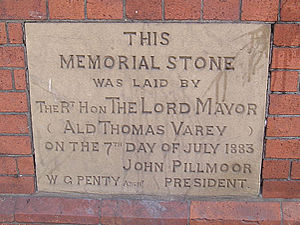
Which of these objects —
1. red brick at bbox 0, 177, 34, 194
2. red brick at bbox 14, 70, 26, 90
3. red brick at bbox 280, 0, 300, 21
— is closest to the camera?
red brick at bbox 280, 0, 300, 21

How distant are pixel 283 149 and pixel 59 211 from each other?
1075 mm

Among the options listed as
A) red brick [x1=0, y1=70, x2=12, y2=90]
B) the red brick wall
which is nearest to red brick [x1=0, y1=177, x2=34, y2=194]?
the red brick wall

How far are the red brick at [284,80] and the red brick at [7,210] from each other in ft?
4.33

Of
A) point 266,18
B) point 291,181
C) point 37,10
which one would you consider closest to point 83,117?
point 37,10

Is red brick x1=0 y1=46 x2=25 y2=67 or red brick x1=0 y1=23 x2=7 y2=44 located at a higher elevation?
red brick x1=0 y1=23 x2=7 y2=44

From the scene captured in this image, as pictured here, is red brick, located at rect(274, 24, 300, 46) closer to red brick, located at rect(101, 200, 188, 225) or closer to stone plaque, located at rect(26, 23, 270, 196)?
stone plaque, located at rect(26, 23, 270, 196)

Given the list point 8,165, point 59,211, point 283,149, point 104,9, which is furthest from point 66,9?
point 283,149

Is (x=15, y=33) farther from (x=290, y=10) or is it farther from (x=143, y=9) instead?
(x=290, y=10)

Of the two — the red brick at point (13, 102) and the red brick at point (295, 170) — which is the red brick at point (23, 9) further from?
the red brick at point (295, 170)

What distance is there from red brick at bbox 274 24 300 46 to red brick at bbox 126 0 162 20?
50 centimetres

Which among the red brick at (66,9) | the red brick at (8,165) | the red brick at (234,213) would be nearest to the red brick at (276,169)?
the red brick at (234,213)

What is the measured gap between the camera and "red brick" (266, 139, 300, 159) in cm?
142

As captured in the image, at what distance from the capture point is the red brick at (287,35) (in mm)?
1318

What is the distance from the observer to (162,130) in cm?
142
